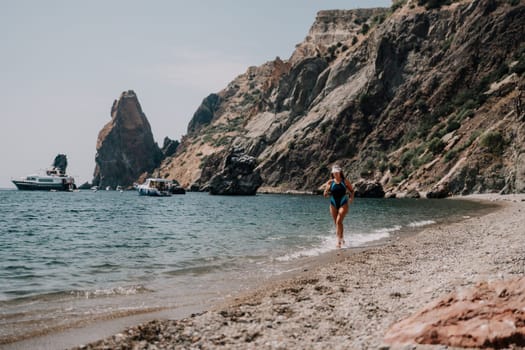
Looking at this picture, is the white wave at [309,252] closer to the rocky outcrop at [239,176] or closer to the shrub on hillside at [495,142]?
the shrub on hillside at [495,142]

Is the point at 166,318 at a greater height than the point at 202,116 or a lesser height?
lesser

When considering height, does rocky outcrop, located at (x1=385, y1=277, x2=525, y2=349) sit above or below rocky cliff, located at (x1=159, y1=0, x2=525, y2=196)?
below

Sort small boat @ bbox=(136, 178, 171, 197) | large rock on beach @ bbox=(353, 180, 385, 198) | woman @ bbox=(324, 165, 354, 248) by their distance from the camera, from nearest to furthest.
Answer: woman @ bbox=(324, 165, 354, 248) < large rock on beach @ bbox=(353, 180, 385, 198) < small boat @ bbox=(136, 178, 171, 197)

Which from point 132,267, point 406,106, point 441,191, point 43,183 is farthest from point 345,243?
point 43,183

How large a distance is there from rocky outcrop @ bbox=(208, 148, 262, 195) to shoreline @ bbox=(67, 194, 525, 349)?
8137cm

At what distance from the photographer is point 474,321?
4508mm

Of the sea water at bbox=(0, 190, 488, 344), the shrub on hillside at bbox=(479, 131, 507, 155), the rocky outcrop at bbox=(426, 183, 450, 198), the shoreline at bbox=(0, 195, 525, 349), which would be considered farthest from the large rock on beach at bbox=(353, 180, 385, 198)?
the shoreline at bbox=(0, 195, 525, 349)

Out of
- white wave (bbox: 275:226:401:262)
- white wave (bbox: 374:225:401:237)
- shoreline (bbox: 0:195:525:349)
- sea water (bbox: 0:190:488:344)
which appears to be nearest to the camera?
shoreline (bbox: 0:195:525:349)

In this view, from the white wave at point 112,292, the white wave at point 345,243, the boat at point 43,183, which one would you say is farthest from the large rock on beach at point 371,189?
the boat at point 43,183

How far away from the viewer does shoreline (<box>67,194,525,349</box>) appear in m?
5.39

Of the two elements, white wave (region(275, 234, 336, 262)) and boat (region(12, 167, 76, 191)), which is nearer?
white wave (region(275, 234, 336, 262))

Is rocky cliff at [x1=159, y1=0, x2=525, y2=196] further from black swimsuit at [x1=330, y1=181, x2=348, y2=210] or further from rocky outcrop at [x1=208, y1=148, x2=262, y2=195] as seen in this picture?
black swimsuit at [x1=330, y1=181, x2=348, y2=210]

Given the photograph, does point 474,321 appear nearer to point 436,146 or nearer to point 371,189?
point 436,146

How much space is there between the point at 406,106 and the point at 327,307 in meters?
80.6
